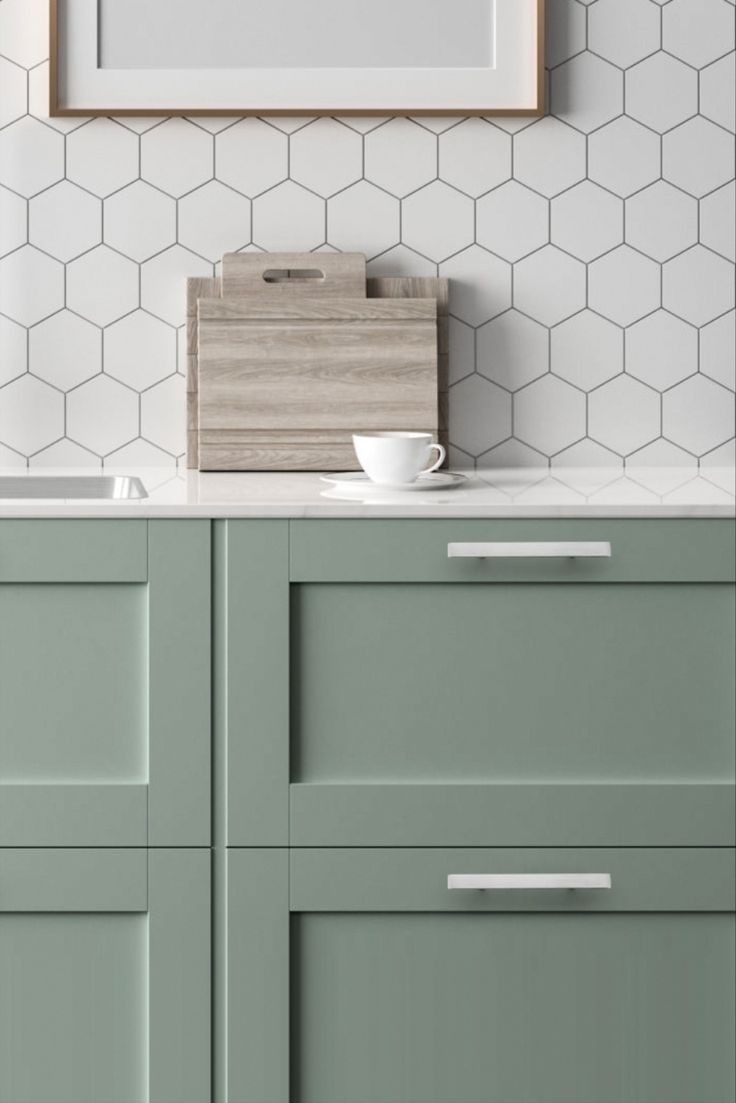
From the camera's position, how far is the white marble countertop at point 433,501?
1458 millimetres

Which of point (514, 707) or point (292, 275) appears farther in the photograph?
point (292, 275)

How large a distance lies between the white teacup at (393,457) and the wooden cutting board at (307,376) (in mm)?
326

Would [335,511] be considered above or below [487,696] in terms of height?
above

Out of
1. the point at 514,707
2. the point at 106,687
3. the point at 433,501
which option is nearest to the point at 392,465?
the point at 433,501

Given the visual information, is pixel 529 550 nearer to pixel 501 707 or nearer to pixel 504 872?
pixel 501 707

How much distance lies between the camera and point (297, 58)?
6.40 ft

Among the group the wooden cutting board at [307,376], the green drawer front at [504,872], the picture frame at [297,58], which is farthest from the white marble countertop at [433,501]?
the picture frame at [297,58]

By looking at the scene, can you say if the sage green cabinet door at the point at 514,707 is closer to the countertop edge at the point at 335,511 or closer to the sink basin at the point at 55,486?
the countertop edge at the point at 335,511

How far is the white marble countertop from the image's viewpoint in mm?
1458

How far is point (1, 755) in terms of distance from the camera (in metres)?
1.49

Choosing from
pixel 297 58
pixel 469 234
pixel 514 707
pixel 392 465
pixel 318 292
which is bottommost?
pixel 514 707

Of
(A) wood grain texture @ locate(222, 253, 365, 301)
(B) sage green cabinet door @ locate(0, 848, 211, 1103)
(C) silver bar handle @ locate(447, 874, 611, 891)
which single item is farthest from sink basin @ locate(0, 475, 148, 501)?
(C) silver bar handle @ locate(447, 874, 611, 891)

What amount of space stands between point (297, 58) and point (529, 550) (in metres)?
0.94

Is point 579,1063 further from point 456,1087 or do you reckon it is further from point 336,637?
point 336,637
